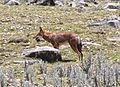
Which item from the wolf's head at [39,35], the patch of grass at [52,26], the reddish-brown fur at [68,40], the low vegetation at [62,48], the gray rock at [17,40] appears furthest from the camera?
the gray rock at [17,40]

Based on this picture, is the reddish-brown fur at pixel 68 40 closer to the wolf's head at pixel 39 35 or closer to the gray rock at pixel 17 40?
the wolf's head at pixel 39 35

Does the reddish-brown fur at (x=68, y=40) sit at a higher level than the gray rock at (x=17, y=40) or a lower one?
higher

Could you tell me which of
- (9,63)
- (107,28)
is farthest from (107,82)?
(107,28)

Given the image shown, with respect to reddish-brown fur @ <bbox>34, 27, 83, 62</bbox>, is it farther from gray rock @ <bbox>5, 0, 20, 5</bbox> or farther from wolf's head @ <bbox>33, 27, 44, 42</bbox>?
gray rock @ <bbox>5, 0, 20, 5</bbox>

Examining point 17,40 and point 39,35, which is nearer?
point 39,35

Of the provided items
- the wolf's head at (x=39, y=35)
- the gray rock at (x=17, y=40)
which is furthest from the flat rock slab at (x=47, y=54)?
the gray rock at (x=17, y=40)

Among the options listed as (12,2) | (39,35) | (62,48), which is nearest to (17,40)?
(39,35)

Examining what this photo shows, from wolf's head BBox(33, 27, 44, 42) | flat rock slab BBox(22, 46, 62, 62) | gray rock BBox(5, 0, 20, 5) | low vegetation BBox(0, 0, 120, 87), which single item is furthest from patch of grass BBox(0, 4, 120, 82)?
gray rock BBox(5, 0, 20, 5)

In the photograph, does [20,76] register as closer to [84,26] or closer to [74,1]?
[84,26]

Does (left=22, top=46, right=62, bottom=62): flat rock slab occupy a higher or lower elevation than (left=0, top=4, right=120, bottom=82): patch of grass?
higher

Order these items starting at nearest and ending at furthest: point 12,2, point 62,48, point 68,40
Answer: point 68,40 < point 62,48 < point 12,2

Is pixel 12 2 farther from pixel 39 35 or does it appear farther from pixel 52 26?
pixel 39 35

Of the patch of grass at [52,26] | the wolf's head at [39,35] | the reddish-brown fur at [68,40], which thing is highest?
the reddish-brown fur at [68,40]

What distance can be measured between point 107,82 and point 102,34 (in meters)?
17.1
